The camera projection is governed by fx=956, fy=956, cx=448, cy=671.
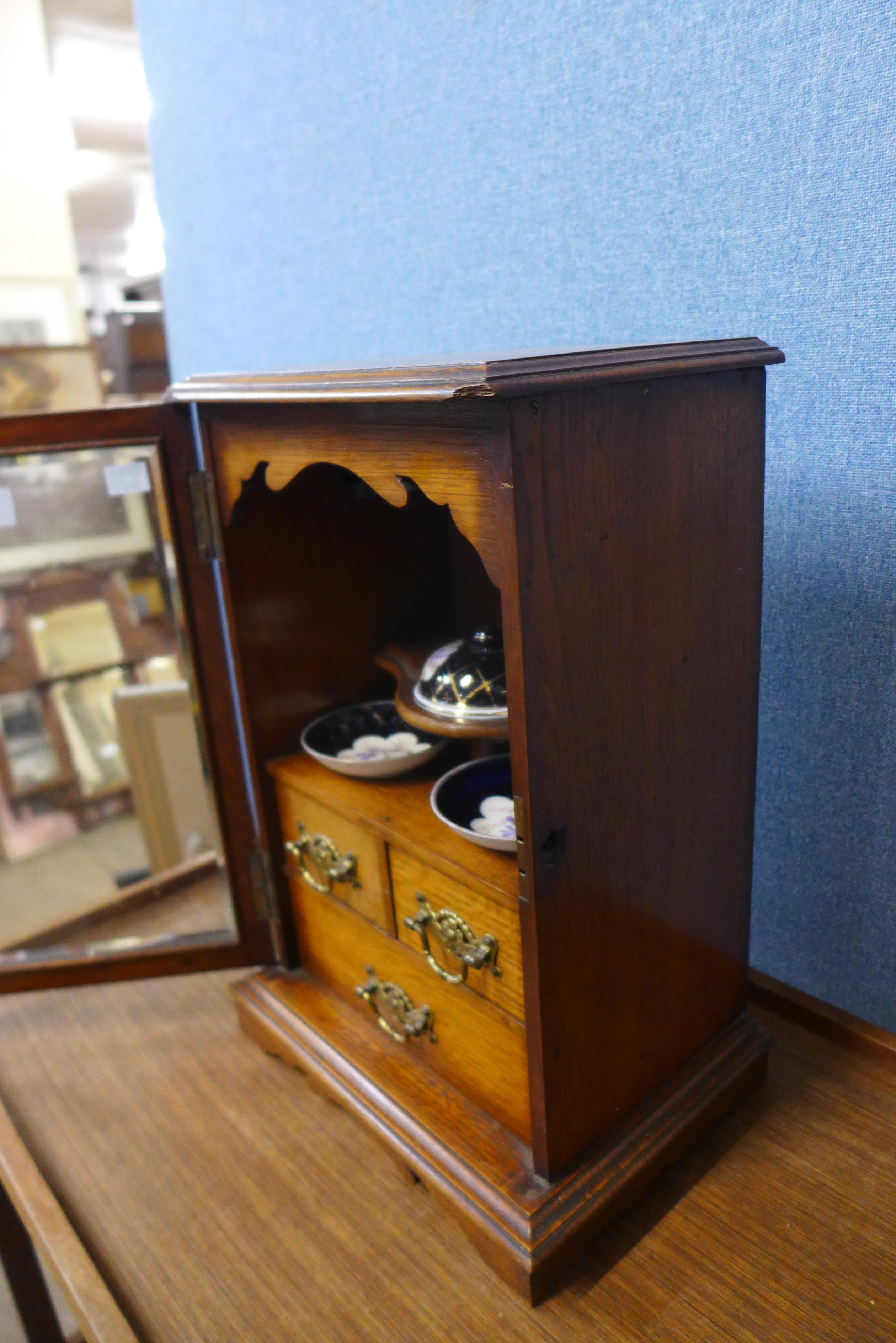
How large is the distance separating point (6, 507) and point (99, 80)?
3385 mm

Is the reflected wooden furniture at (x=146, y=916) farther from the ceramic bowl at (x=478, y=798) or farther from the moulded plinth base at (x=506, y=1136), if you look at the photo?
the ceramic bowl at (x=478, y=798)

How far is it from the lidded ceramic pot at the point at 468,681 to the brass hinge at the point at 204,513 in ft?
0.82

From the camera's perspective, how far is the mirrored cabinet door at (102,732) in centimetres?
104

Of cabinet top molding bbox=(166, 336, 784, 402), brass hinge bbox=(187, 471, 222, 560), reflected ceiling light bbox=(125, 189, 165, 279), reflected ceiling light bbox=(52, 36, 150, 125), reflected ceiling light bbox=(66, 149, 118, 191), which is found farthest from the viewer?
reflected ceiling light bbox=(125, 189, 165, 279)

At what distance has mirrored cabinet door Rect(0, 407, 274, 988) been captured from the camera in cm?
104

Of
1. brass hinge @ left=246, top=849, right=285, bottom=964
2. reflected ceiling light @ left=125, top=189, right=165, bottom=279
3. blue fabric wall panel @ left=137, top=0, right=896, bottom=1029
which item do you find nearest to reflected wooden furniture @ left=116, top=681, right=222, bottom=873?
brass hinge @ left=246, top=849, right=285, bottom=964

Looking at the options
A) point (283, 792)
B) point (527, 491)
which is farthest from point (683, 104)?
point (283, 792)

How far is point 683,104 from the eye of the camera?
84 centimetres

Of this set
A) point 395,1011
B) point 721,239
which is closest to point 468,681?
point 395,1011

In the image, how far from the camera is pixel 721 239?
84 cm

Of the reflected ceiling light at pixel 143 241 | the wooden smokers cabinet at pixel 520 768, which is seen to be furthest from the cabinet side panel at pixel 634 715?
the reflected ceiling light at pixel 143 241

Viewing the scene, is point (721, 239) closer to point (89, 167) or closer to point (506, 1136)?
point (506, 1136)

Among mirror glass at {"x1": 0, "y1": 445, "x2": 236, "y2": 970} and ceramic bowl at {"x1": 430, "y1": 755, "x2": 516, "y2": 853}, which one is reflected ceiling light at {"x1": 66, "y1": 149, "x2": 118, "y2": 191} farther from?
ceramic bowl at {"x1": 430, "y1": 755, "x2": 516, "y2": 853}

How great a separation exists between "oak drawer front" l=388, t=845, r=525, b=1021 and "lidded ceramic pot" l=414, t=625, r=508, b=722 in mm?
131
